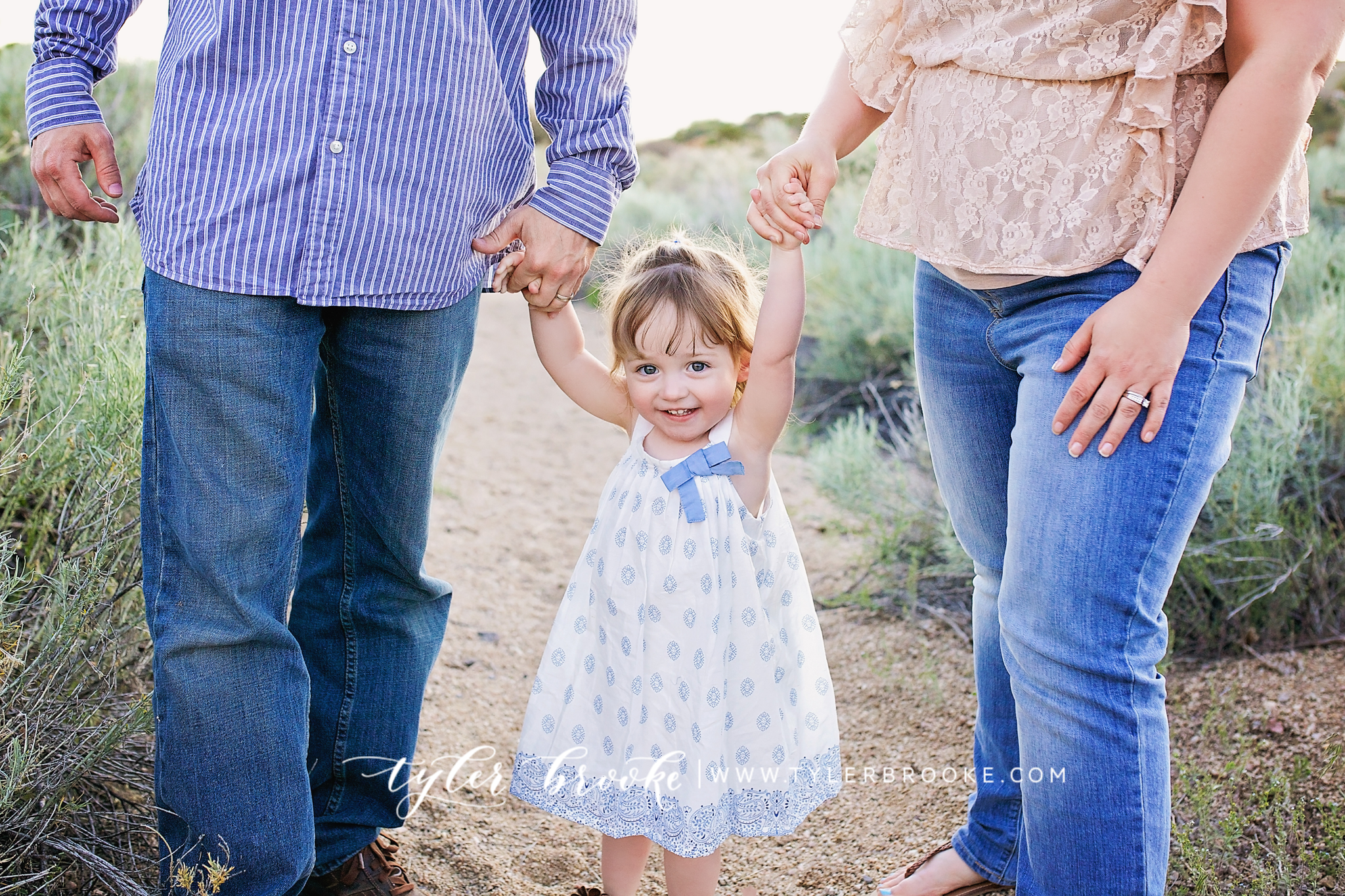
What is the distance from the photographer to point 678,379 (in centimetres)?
182

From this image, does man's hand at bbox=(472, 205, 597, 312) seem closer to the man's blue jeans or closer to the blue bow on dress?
the man's blue jeans

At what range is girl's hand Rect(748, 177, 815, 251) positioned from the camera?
5.31ft

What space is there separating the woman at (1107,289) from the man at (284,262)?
640 millimetres

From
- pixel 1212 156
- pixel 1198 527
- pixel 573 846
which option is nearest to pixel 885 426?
pixel 1198 527

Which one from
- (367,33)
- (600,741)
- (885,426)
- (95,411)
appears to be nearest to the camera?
(367,33)

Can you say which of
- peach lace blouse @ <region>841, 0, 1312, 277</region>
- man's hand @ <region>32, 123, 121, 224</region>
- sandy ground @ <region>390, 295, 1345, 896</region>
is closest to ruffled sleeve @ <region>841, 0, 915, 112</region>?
peach lace blouse @ <region>841, 0, 1312, 277</region>

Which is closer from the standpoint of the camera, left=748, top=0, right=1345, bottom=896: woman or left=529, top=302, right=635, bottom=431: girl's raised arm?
left=748, top=0, right=1345, bottom=896: woman

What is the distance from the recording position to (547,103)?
1.77 m

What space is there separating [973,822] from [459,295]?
1307mm

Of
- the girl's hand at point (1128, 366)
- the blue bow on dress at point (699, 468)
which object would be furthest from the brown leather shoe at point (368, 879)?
the girl's hand at point (1128, 366)

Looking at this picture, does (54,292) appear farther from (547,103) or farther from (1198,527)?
(1198,527)

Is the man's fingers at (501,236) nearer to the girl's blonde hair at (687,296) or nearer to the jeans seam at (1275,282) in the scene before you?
the girl's blonde hair at (687,296)

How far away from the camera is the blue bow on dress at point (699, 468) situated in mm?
1789

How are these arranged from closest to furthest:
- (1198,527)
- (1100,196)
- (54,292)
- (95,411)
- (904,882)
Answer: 1. (1100,196)
2. (904,882)
3. (95,411)
4. (54,292)
5. (1198,527)
